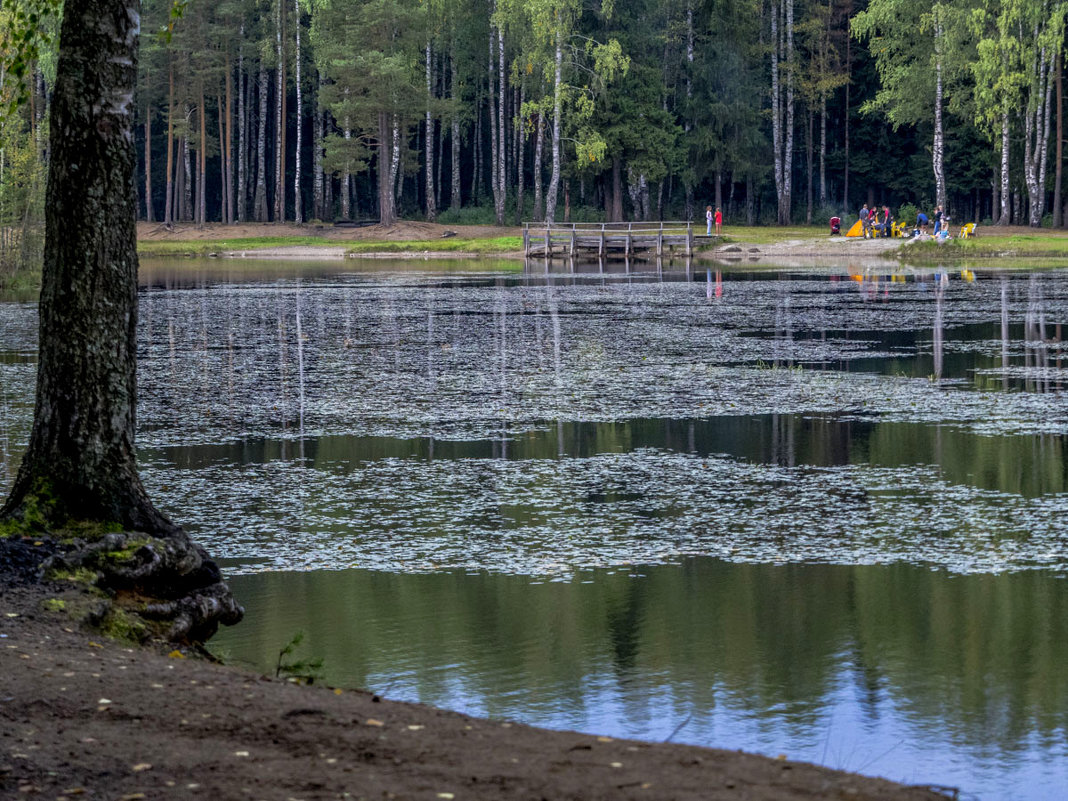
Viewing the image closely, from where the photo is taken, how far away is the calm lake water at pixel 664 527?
23.3ft

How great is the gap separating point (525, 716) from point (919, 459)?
271 inches

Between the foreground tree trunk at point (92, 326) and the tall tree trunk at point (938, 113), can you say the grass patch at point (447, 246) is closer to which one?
the tall tree trunk at point (938, 113)

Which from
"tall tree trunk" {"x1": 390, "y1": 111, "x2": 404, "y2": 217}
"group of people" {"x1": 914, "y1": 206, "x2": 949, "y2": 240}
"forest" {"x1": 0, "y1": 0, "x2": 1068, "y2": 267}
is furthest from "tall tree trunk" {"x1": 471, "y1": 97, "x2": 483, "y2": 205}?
"group of people" {"x1": 914, "y1": 206, "x2": 949, "y2": 240}

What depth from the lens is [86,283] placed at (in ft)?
26.7

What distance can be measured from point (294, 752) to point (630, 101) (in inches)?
2441

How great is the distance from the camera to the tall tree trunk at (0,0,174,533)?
26.5ft

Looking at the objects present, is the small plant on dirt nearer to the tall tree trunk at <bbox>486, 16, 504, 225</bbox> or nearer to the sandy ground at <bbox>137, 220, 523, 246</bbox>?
the sandy ground at <bbox>137, 220, 523, 246</bbox>

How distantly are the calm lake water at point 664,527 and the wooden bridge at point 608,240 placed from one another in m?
36.6

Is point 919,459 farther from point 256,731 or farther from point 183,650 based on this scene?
point 256,731

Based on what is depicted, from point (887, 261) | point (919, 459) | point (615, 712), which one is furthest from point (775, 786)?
point (887, 261)

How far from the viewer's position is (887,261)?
2131 inches

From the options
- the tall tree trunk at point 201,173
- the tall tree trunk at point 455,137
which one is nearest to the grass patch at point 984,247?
the tall tree trunk at point 455,137

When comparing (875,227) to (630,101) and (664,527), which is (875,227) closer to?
(630,101)

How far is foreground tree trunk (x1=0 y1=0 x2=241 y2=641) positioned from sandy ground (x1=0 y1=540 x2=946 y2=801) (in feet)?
5.66
